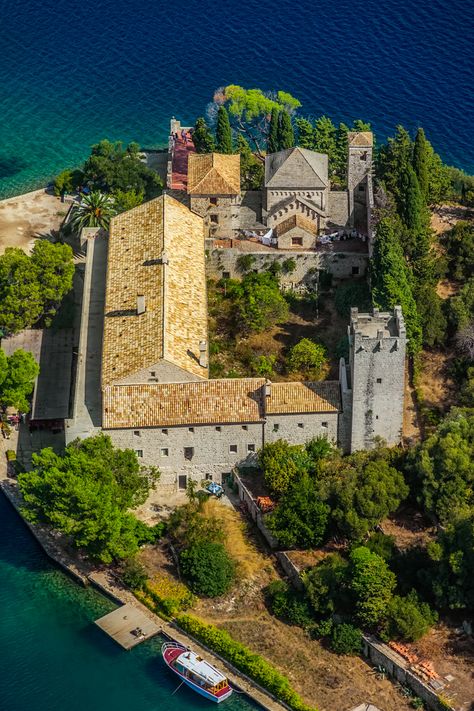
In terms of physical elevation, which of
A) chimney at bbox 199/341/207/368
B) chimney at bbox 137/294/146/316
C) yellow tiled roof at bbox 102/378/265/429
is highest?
chimney at bbox 137/294/146/316

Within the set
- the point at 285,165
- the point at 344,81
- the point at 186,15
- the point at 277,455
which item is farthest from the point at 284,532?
the point at 186,15

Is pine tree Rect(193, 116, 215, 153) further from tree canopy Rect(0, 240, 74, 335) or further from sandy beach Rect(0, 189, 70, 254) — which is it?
tree canopy Rect(0, 240, 74, 335)

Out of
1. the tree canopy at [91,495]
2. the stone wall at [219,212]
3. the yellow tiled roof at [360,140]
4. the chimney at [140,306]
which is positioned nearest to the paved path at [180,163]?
the stone wall at [219,212]

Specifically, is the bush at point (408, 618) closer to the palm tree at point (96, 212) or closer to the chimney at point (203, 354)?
the chimney at point (203, 354)

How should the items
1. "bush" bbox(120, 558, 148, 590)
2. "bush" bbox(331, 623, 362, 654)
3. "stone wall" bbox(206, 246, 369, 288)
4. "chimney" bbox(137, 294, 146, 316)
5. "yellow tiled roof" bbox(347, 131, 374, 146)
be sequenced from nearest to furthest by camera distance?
"bush" bbox(331, 623, 362, 654) < "bush" bbox(120, 558, 148, 590) < "chimney" bbox(137, 294, 146, 316) < "stone wall" bbox(206, 246, 369, 288) < "yellow tiled roof" bbox(347, 131, 374, 146)

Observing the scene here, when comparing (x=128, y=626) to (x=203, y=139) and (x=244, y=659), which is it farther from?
(x=203, y=139)

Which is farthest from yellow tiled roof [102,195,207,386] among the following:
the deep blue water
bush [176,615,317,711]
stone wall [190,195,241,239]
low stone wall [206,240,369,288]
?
the deep blue water

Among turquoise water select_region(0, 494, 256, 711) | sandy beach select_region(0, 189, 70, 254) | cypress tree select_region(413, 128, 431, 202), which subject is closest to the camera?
turquoise water select_region(0, 494, 256, 711)

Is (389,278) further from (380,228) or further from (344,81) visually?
(344,81)
